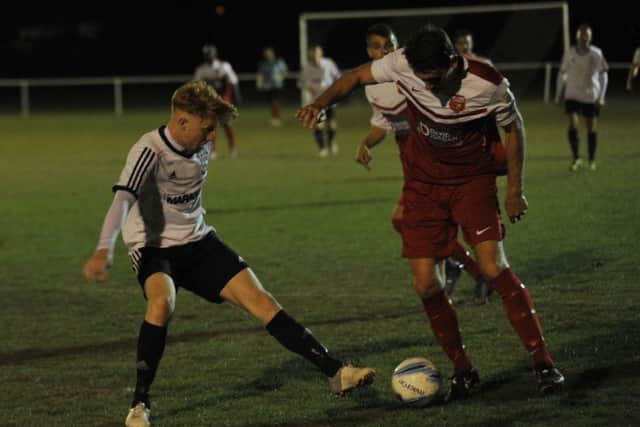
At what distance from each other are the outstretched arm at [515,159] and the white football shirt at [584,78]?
11.6m

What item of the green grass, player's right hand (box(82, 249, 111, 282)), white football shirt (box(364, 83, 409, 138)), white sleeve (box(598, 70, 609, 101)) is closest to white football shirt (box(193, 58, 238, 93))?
the green grass

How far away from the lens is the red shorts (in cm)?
580

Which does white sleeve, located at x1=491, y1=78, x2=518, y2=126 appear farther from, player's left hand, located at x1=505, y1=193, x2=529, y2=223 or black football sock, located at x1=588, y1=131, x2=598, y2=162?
black football sock, located at x1=588, y1=131, x2=598, y2=162

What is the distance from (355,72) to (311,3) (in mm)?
43096

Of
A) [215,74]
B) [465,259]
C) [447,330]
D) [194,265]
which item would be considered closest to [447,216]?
[447,330]

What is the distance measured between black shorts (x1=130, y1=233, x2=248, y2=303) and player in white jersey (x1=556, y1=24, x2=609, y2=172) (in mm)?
11943

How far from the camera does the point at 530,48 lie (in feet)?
112

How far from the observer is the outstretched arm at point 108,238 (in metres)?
5.05

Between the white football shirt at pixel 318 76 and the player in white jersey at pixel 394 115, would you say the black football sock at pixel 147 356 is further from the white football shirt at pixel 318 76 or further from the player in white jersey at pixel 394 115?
the white football shirt at pixel 318 76

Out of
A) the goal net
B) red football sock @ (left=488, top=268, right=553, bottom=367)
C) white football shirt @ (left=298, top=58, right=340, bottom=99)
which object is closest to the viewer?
red football sock @ (left=488, top=268, right=553, bottom=367)

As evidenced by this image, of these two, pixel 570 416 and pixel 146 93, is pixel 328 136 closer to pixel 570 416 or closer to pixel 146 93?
pixel 570 416

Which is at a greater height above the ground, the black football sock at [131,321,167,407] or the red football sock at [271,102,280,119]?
the black football sock at [131,321,167,407]

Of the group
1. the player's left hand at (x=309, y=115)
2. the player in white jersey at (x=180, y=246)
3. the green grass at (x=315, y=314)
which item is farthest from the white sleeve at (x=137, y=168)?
the green grass at (x=315, y=314)

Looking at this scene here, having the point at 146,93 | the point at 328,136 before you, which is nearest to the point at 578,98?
the point at 328,136
